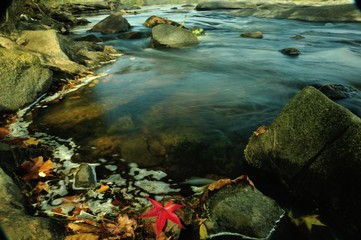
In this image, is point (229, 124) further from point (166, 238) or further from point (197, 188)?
point (166, 238)

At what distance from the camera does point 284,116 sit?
11.0 ft

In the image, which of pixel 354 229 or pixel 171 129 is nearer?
pixel 354 229

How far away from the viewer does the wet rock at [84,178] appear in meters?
3.35

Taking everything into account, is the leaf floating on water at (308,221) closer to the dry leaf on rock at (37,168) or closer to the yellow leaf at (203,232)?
the yellow leaf at (203,232)

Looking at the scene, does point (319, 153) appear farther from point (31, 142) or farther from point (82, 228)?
point (31, 142)

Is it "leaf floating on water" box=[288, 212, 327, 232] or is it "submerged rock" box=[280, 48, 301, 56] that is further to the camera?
"submerged rock" box=[280, 48, 301, 56]

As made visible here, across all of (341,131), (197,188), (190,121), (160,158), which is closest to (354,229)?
(341,131)

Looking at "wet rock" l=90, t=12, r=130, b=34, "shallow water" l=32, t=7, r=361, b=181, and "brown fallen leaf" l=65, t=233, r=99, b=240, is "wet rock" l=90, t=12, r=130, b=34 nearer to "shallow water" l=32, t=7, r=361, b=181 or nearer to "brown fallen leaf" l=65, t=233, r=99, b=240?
"shallow water" l=32, t=7, r=361, b=181

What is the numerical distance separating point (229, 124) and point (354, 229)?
2834 mm

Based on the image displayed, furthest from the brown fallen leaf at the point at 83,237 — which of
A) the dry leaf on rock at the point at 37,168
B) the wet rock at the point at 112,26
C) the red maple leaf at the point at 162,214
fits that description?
the wet rock at the point at 112,26

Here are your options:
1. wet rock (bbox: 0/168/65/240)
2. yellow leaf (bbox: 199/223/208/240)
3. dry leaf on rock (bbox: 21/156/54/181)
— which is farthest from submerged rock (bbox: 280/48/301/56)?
wet rock (bbox: 0/168/65/240)

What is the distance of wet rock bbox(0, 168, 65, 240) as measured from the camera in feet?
6.76

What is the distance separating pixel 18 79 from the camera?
5.47 metres

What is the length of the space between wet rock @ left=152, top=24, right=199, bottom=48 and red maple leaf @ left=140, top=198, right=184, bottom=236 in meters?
10.3
